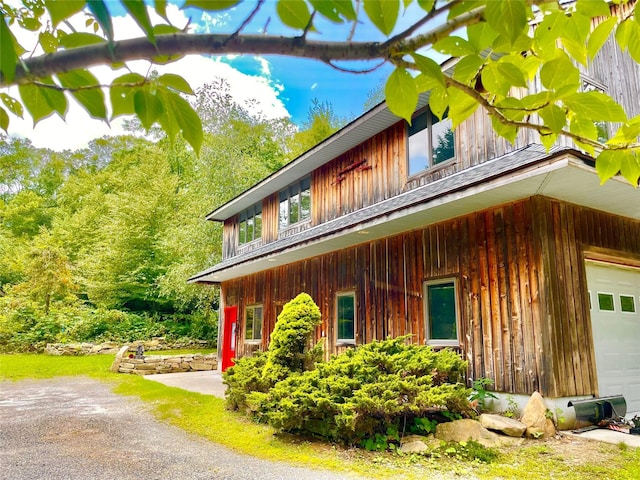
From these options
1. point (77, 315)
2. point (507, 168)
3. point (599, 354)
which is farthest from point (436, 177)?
point (77, 315)

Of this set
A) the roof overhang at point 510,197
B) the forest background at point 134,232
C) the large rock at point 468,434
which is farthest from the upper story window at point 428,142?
the forest background at point 134,232

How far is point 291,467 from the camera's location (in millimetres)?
4496

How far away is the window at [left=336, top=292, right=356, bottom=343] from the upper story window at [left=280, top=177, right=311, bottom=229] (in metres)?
3.07

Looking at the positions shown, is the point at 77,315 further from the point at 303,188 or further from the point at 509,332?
the point at 509,332

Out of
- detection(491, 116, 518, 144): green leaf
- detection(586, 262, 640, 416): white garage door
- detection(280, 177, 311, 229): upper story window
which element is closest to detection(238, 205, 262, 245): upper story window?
detection(280, 177, 311, 229): upper story window

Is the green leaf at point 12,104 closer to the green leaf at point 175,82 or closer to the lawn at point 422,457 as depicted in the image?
the green leaf at point 175,82

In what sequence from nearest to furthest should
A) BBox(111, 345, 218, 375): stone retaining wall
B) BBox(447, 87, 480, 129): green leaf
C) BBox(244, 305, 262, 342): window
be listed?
BBox(447, 87, 480, 129): green leaf, BBox(244, 305, 262, 342): window, BBox(111, 345, 218, 375): stone retaining wall

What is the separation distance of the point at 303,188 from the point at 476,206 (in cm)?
666

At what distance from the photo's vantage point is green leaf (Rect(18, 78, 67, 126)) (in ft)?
2.60

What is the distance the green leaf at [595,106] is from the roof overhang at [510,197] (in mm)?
4416

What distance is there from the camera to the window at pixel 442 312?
7242 mm

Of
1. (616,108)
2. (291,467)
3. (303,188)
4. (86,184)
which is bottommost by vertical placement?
(291,467)

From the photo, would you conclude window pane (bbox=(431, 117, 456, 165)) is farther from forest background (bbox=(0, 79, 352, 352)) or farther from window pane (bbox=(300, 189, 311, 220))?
forest background (bbox=(0, 79, 352, 352))

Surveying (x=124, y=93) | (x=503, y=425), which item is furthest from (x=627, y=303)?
(x=124, y=93)
